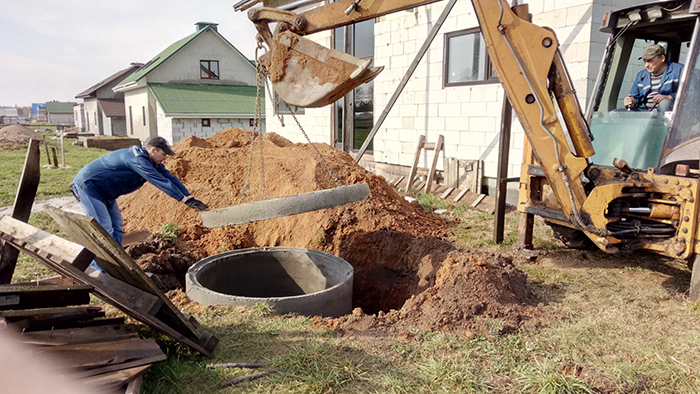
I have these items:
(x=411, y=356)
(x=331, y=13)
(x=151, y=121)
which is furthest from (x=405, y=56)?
(x=151, y=121)

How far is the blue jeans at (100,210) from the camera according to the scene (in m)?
5.36

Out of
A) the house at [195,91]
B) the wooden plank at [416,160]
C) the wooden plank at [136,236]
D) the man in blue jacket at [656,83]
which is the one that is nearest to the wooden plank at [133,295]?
the wooden plank at [136,236]

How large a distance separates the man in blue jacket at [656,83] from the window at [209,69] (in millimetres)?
25059

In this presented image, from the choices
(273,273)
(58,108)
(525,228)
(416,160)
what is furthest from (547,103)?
(58,108)

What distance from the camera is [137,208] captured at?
818 centimetres

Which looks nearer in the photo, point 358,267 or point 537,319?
point 537,319

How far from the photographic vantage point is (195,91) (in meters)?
25.4

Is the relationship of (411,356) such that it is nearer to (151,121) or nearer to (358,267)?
(358,267)

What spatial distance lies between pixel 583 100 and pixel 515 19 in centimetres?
322

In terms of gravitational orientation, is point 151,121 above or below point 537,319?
above

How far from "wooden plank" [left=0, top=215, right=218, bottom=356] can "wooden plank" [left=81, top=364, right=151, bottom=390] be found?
1.09 feet

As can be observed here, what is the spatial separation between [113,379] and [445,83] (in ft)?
26.7

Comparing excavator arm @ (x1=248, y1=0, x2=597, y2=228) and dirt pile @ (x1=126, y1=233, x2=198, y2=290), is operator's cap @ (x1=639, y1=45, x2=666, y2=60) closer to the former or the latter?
excavator arm @ (x1=248, y1=0, x2=597, y2=228)

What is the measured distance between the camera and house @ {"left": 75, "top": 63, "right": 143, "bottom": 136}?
34.5m
